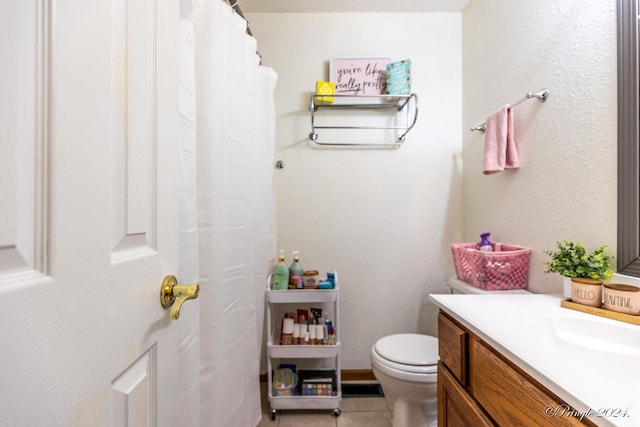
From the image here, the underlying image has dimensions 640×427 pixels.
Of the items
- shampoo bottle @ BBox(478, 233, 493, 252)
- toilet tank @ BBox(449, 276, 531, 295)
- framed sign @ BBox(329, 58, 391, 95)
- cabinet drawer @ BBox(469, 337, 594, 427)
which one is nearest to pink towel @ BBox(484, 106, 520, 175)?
shampoo bottle @ BBox(478, 233, 493, 252)

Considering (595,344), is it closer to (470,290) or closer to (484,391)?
(484,391)

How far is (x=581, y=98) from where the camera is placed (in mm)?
921

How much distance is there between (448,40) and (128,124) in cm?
194

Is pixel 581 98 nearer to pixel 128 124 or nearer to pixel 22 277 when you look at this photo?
pixel 128 124

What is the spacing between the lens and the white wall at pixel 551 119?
86 cm

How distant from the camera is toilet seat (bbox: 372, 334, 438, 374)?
1.12 meters

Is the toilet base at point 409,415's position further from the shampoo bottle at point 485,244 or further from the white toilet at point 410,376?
the shampoo bottle at point 485,244

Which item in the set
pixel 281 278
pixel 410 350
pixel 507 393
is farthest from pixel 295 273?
pixel 507 393

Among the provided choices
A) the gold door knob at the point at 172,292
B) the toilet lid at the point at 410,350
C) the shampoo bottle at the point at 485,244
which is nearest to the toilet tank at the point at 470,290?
the shampoo bottle at the point at 485,244

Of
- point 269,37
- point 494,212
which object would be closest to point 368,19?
point 269,37

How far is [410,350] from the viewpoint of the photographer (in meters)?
1.24

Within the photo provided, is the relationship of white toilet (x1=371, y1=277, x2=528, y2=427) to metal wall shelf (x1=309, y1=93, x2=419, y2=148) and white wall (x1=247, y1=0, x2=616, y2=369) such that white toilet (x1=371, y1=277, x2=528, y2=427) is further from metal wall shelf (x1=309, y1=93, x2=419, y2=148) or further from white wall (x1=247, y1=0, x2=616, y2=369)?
metal wall shelf (x1=309, y1=93, x2=419, y2=148)

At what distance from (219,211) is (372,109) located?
1.21m

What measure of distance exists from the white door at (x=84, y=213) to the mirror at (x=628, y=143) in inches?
48.5
